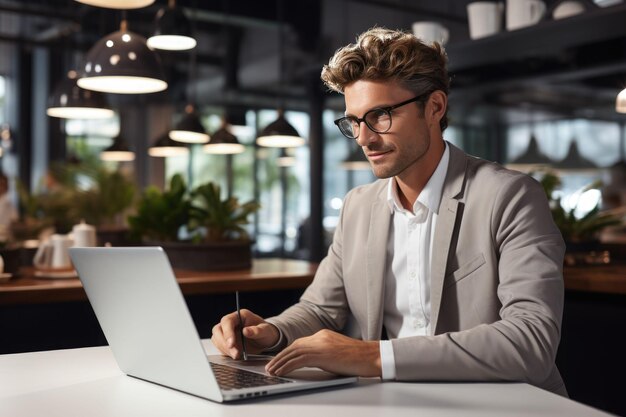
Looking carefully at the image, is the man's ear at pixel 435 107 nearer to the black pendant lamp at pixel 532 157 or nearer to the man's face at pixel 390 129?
the man's face at pixel 390 129

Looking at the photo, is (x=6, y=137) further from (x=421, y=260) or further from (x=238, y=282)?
(x=421, y=260)

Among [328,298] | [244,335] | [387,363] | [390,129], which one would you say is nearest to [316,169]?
[328,298]

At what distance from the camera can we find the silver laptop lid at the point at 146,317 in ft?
4.65

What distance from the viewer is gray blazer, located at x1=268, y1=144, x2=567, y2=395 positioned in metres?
1.69

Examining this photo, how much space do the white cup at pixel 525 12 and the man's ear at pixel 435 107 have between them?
11.1ft

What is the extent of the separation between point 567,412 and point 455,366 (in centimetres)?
31

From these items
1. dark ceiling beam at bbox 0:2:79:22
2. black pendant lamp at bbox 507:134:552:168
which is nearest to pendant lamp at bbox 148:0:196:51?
black pendant lamp at bbox 507:134:552:168

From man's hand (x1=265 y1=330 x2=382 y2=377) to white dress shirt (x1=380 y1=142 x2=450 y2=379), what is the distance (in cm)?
53

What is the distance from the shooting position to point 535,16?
5305mm

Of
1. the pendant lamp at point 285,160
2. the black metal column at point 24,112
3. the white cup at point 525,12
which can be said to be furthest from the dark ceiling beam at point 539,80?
the black metal column at point 24,112

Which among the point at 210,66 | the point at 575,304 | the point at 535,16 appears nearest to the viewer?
the point at 575,304

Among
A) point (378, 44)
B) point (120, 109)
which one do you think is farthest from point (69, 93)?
point (120, 109)

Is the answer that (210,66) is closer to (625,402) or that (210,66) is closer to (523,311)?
(625,402)

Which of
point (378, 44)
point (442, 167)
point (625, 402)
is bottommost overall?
point (625, 402)
